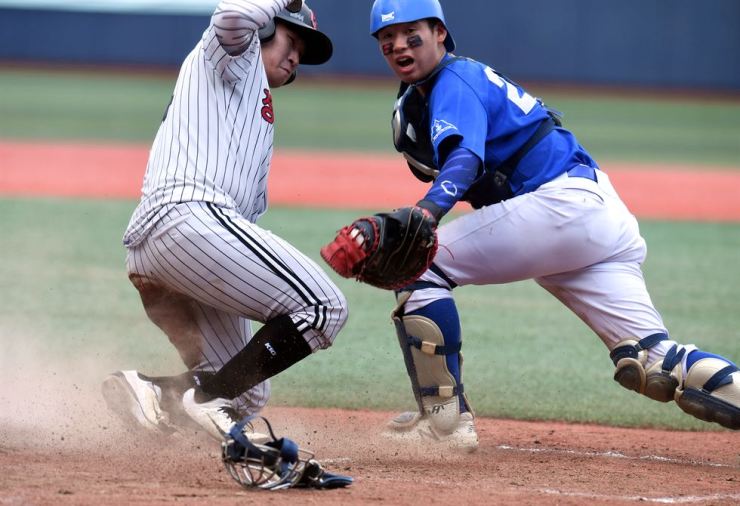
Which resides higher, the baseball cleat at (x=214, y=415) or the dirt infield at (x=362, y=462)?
the baseball cleat at (x=214, y=415)

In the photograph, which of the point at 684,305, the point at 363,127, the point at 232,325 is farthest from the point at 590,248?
the point at 363,127

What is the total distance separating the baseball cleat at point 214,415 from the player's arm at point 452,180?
0.96m

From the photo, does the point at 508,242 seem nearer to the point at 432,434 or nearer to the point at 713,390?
the point at 432,434

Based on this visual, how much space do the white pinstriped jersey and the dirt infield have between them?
2.66 feet

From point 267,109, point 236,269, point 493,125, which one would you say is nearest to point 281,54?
point 267,109

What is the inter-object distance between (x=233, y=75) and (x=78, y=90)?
25641mm

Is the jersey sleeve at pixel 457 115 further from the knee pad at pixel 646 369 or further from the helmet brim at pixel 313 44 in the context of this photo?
the knee pad at pixel 646 369

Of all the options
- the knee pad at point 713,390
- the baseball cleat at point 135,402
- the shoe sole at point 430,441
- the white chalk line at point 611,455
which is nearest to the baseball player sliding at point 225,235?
the baseball cleat at point 135,402

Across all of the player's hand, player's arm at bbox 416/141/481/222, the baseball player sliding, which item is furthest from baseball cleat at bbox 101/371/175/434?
the player's hand

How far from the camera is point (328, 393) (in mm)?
5410

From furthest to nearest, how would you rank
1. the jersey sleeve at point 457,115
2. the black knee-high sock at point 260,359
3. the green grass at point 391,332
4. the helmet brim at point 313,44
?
→ the green grass at point 391,332, the helmet brim at point 313,44, the jersey sleeve at point 457,115, the black knee-high sock at point 260,359

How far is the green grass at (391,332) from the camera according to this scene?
5418 mm

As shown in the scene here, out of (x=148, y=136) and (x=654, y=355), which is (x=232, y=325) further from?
(x=148, y=136)

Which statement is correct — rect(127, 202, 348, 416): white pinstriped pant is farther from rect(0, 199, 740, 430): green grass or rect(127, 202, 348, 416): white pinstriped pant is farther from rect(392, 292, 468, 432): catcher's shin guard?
rect(0, 199, 740, 430): green grass
